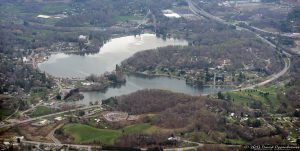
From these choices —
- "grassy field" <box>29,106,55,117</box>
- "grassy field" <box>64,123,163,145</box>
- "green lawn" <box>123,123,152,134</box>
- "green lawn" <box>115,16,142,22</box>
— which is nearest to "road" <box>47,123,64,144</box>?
"grassy field" <box>64,123,163,145</box>

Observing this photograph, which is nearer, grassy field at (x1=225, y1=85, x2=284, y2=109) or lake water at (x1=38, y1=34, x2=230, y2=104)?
grassy field at (x1=225, y1=85, x2=284, y2=109)

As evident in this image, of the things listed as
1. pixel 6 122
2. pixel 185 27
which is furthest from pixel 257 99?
pixel 185 27

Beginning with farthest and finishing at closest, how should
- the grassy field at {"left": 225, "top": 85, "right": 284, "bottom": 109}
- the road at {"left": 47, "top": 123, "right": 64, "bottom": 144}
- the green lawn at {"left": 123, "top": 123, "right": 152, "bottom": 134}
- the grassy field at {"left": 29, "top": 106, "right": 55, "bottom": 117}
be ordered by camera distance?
the grassy field at {"left": 225, "top": 85, "right": 284, "bottom": 109} < the grassy field at {"left": 29, "top": 106, "right": 55, "bottom": 117} < the green lawn at {"left": 123, "top": 123, "right": 152, "bottom": 134} < the road at {"left": 47, "top": 123, "right": 64, "bottom": 144}

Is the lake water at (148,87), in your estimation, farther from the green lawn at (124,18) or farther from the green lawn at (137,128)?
the green lawn at (124,18)

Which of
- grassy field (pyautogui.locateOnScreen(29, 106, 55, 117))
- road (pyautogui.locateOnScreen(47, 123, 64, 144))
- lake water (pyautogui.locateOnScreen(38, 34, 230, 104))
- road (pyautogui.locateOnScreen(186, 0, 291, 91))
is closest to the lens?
road (pyautogui.locateOnScreen(47, 123, 64, 144))

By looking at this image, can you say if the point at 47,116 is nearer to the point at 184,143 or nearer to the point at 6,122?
the point at 6,122

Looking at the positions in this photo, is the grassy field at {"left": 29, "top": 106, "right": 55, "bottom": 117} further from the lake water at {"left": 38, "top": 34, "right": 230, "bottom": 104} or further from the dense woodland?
the dense woodland
